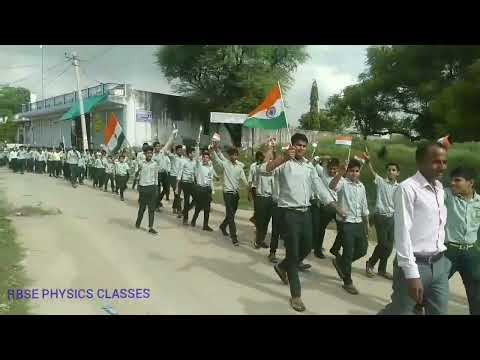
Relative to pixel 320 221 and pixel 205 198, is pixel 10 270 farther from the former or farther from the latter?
pixel 320 221

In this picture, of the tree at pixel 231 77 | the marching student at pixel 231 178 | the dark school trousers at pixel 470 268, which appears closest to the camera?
the dark school trousers at pixel 470 268

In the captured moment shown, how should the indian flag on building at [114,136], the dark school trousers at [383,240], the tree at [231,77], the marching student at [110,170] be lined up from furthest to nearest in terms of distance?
1. the tree at [231,77]
2. the marching student at [110,170]
3. the indian flag on building at [114,136]
4. the dark school trousers at [383,240]

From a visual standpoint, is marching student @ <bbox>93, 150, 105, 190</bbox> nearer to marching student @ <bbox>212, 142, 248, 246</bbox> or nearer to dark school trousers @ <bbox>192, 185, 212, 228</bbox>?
dark school trousers @ <bbox>192, 185, 212, 228</bbox>

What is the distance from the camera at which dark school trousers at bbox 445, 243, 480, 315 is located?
3885 millimetres

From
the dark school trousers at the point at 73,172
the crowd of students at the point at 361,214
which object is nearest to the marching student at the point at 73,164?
the dark school trousers at the point at 73,172

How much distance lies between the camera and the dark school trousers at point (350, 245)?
17.2ft

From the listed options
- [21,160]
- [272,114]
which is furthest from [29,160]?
[272,114]

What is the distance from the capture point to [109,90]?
18.7 meters

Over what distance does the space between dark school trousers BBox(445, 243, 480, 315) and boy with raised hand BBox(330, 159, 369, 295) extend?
1414mm

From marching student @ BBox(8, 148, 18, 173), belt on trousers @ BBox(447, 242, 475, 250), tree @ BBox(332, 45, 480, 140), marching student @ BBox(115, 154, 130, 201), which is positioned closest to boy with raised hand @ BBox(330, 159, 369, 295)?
belt on trousers @ BBox(447, 242, 475, 250)

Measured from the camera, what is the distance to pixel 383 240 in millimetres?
5859

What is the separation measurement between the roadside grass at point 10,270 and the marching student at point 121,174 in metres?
4.73

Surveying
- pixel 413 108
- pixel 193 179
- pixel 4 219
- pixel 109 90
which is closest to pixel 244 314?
pixel 193 179

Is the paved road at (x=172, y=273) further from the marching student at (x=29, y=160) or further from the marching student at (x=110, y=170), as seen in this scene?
the marching student at (x=29, y=160)
